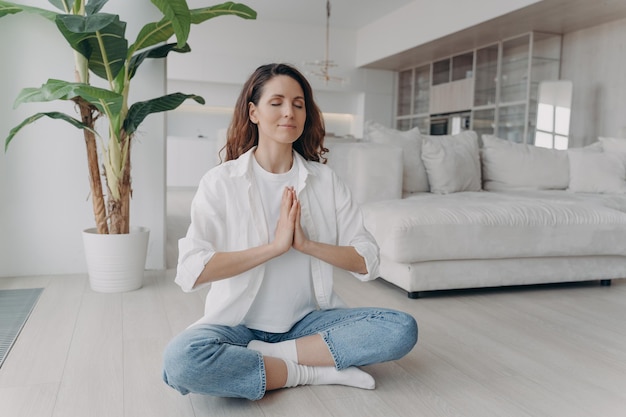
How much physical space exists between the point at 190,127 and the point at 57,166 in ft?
21.5

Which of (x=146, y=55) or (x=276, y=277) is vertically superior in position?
(x=146, y=55)

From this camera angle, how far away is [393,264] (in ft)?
9.62

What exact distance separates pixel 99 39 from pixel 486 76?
634cm

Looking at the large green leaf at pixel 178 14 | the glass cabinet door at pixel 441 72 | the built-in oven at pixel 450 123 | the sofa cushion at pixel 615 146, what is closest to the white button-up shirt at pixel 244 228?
the large green leaf at pixel 178 14

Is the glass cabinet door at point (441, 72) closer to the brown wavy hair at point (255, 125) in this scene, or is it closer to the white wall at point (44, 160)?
the white wall at point (44, 160)

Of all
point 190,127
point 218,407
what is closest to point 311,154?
point 218,407

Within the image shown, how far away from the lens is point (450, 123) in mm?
8570

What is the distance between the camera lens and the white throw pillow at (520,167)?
419 cm

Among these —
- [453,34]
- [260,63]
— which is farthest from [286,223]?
[260,63]

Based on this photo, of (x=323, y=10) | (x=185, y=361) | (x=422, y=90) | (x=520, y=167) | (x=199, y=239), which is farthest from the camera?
(x=422, y=90)

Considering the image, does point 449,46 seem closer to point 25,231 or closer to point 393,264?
point 393,264

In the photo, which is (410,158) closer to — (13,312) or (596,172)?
(596,172)

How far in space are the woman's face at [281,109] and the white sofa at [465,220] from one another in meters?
1.26

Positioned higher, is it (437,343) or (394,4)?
(394,4)
